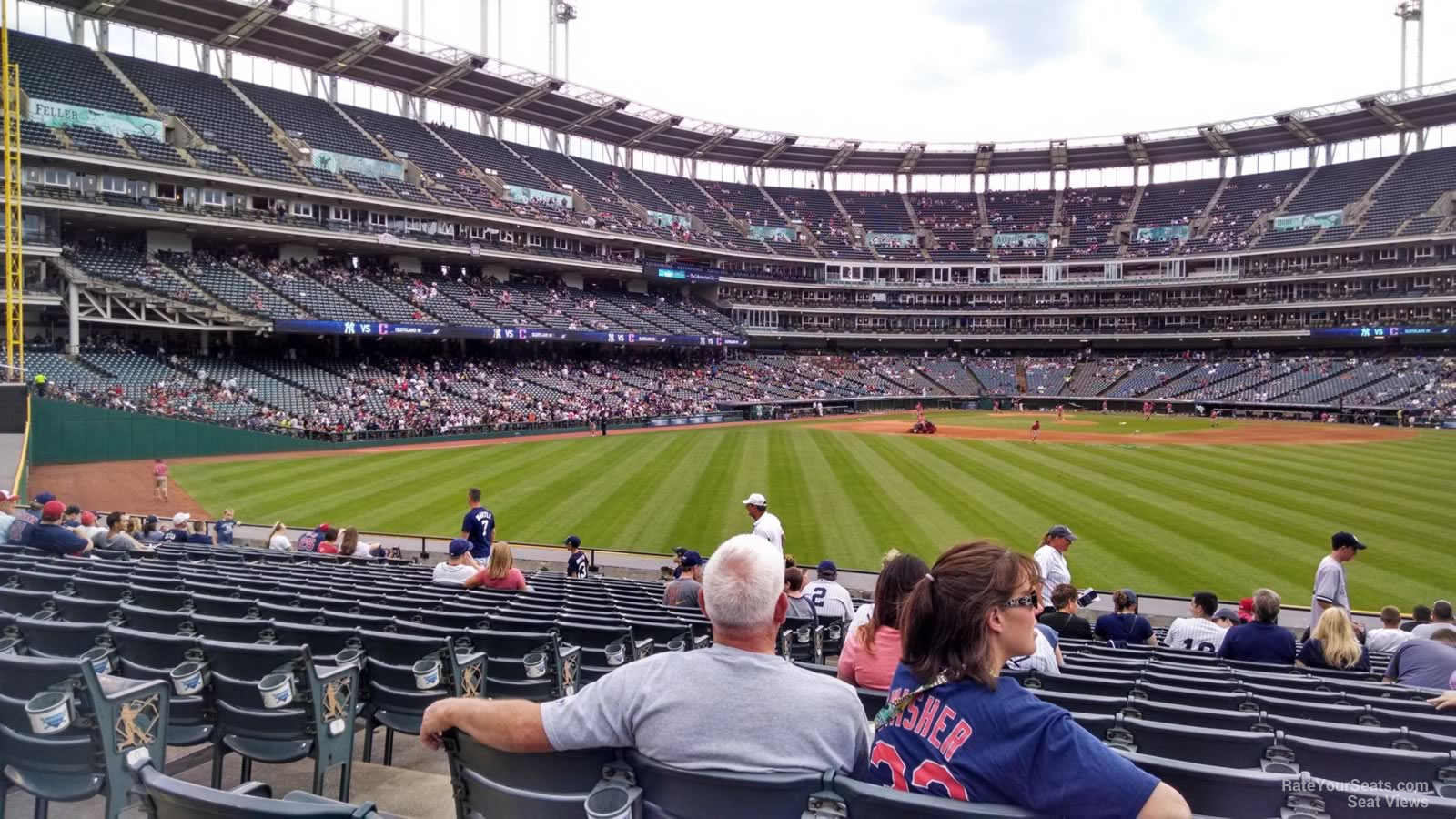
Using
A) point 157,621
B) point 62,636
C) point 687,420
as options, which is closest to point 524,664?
point 157,621

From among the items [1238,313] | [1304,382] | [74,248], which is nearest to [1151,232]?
[1238,313]

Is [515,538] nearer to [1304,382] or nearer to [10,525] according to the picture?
[10,525]

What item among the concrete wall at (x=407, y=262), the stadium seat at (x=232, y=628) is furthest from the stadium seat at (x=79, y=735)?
the concrete wall at (x=407, y=262)

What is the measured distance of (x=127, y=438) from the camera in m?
36.0

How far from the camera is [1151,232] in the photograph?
283 feet

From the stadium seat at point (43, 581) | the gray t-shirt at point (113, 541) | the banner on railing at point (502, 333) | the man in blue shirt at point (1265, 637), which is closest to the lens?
the stadium seat at point (43, 581)

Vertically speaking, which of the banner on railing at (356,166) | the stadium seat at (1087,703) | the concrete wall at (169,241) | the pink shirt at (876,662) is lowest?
the stadium seat at (1087,703)

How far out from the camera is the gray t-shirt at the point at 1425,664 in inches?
287

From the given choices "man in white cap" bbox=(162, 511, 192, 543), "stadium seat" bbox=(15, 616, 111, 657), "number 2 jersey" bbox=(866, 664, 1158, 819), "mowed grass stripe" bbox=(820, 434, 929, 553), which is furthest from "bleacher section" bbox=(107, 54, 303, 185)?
"number 2 jersey" bbox=(866, 664, 1158, 819)

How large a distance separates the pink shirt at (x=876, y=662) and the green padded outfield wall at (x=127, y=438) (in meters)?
39.3

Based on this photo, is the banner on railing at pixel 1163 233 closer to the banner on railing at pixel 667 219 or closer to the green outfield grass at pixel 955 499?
the banner on railing at pixel 667 219

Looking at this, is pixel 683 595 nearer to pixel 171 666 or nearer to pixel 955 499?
pixel 171 666

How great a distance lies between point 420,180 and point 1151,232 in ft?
232

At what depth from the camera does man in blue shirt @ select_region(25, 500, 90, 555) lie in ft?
35.6
